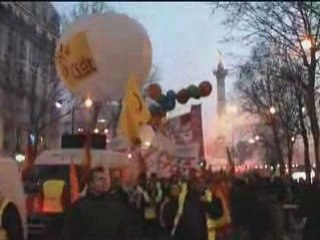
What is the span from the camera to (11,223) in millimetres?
9469

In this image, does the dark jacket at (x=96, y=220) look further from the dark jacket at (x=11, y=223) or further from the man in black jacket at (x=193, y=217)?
the man in black jacket at (x=193, y=217)

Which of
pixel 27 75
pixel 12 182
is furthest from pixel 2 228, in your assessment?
pixel 27 75

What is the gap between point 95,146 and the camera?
21328 millimetres

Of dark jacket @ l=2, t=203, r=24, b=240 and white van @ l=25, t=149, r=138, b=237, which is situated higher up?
white van @ l=25, t=149, r=138, b=237

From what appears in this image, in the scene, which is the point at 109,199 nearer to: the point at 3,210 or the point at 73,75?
the point at 3,210

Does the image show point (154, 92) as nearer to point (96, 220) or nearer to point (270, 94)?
point (96, 220)

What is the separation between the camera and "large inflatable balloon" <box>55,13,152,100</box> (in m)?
12.5

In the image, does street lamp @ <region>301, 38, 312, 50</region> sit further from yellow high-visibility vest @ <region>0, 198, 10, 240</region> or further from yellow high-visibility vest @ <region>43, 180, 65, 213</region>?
yellow high-visibility vest @ <region>0, 198, 10, 240</region>

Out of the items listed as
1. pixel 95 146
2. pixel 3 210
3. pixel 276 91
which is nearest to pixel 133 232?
pixel 3 210

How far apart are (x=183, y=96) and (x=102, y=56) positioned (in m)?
2.03

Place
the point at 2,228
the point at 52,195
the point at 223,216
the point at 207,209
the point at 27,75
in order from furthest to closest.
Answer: the point at 27,75 < the point at 52,195 < the point at 223,216 < the point at 207,209 < the point at 2,228

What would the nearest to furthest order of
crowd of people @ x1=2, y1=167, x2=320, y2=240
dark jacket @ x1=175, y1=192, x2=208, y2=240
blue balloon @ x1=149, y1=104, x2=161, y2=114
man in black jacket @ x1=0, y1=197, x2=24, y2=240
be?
man in black jacket @ x1=0, y1=197, x2=24, y2=240 → dark jacket @ x1=175, y1=192, x2=208, y2=240 → crowd of people @ x1=2, y1=167, x2=320, y2=240 → blue balloon @ x1=149, y1=104, x2=161, y2=114

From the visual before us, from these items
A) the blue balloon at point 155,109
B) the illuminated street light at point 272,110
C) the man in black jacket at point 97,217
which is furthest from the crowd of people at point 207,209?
the illuminated street light at point 272,110

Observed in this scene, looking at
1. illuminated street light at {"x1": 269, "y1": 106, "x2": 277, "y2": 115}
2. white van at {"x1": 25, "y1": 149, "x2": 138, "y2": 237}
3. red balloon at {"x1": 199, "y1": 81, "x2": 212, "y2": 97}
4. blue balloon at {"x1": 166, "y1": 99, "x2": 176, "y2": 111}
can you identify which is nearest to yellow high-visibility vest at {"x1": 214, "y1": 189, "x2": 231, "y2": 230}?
blue balloon at {"x1": 166, "y1": 99, "x2": 176, "y2": 111}
